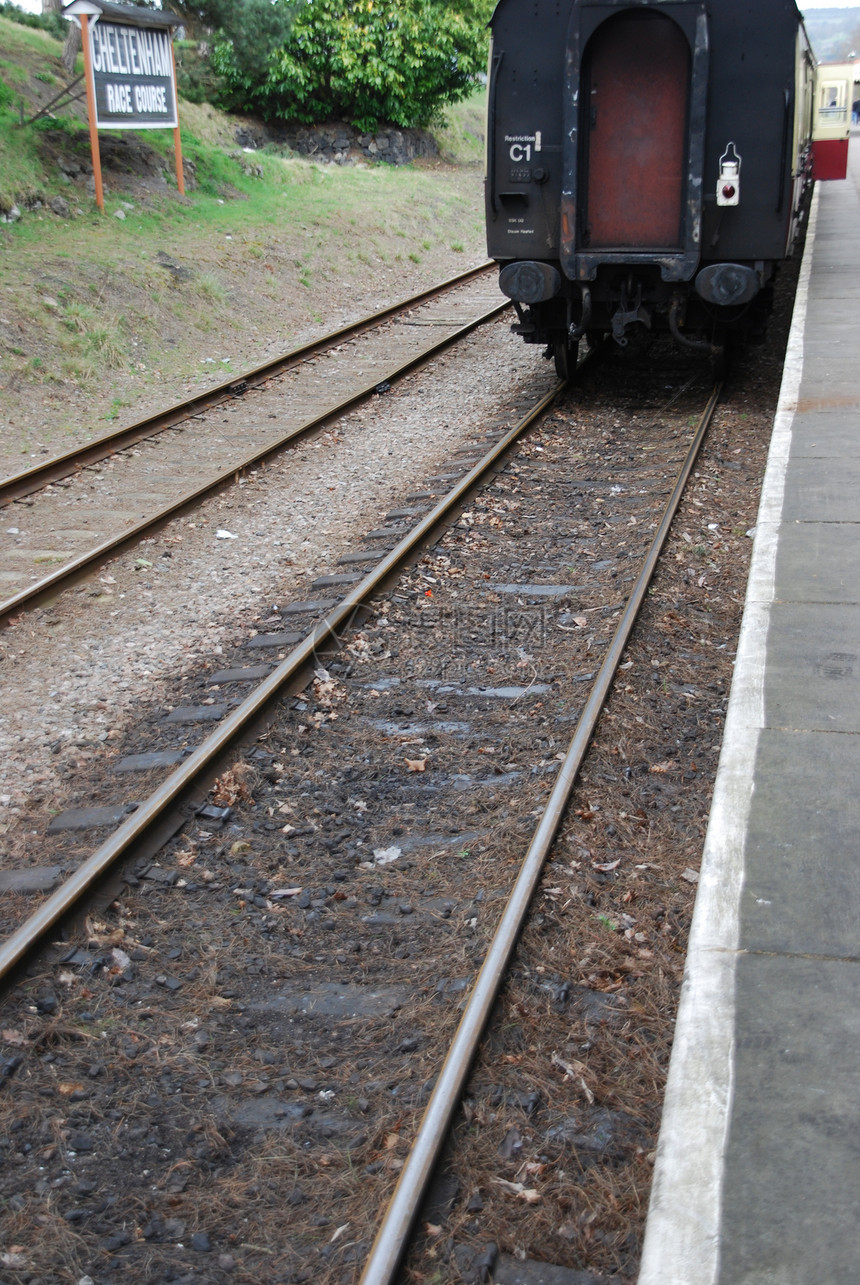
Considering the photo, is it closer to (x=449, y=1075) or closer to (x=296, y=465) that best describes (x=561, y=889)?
(x=449, y=1075)

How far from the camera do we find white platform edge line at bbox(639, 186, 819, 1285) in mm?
2469

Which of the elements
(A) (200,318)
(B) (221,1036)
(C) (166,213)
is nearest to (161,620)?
(B) (221,1036)

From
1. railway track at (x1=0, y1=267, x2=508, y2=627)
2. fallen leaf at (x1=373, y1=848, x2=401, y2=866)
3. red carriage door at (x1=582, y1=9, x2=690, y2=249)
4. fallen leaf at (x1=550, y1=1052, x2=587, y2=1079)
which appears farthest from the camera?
red carriage door at (x1=582, y1=9, x2=690, y2=249)

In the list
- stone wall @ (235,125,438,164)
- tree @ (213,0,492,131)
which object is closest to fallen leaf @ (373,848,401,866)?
tree @ (213,0,492,131)

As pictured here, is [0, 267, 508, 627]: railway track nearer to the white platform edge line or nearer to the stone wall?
the white platform edge line

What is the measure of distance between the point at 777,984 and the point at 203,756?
2.86m

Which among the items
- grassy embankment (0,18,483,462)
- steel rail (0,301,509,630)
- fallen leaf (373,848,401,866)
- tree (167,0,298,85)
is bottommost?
fallen leaf (373,848,401,866)

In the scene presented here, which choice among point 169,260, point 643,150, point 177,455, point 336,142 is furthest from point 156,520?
point 336,142

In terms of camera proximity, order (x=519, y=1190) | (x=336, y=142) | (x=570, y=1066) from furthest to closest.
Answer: (x=336, y=142), (x=570, y=1066), (x=519, y=1190)

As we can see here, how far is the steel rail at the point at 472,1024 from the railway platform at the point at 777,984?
2.33ft

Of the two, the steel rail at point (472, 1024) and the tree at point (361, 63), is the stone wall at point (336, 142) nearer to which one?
the tree at point (361, 63)

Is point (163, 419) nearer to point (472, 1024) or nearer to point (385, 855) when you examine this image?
point (385, 855)

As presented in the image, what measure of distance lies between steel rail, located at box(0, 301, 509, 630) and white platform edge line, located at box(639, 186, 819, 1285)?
447cm

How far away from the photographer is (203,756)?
522 centimetres
